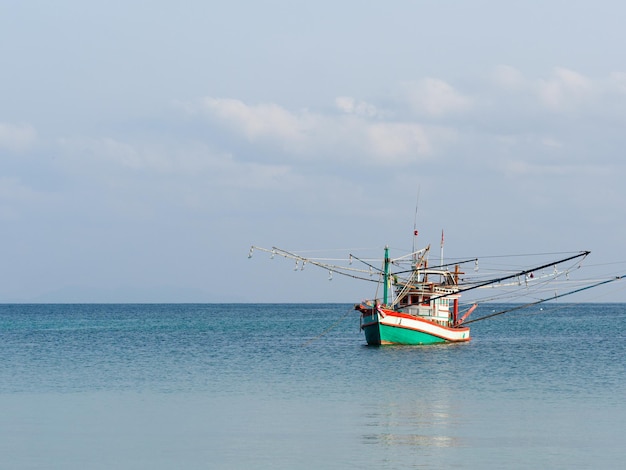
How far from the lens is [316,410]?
121 ft

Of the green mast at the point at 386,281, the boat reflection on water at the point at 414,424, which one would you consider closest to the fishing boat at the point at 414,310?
the green mast at the point at 386,281

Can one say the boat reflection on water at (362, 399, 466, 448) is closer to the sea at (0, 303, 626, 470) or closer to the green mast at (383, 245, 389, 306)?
the sea at (0, 303, 626, 470)

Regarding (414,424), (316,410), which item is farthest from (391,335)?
(414,424)

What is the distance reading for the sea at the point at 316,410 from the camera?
27.3 m

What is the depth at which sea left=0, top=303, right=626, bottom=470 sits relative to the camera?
27.3m

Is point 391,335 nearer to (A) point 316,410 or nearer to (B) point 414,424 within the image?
(A) point 316,410

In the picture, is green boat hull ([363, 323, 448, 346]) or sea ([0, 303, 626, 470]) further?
green boat hull ([363, 323, 448, 346])

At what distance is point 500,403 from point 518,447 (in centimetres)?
1118

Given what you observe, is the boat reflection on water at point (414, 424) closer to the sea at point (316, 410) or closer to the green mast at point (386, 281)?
the sea at point (316, 410)

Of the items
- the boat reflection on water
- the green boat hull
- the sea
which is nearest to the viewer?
the sea

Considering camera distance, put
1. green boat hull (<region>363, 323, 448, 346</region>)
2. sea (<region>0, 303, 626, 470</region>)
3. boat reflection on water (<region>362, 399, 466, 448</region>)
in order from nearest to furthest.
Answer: sea (<region>0, 303, 626, 470</region>) < boat reflection on water (<region>362, 399, 466, 448</region>) < green boat hull (<region>363, 323, 448, 346</region>)

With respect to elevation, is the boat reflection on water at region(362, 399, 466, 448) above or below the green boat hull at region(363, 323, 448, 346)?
below

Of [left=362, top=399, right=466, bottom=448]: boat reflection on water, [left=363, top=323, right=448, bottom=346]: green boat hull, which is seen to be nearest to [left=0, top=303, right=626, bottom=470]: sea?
[left=362, top=399, right=466, bottom=448]: boat reflection on water

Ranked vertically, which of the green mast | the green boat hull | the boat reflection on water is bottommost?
the boat reflection on water
